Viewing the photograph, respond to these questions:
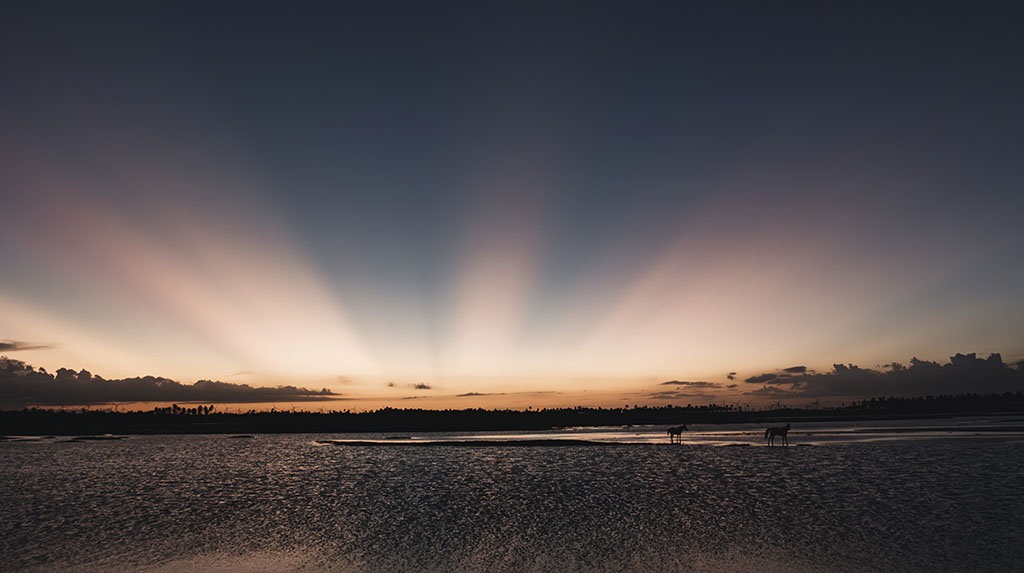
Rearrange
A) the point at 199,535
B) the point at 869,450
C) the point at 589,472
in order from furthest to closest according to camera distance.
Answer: the point at 869,450, the point at 589,472, the point at 199,535

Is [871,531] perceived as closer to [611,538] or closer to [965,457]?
[611,538]

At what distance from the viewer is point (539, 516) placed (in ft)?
67.6

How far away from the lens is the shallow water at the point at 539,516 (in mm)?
15078

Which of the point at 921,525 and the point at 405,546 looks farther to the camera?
the point at 921,525

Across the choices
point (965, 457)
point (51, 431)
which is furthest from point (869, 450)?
point (51, 431)

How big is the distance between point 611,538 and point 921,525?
10109 mm

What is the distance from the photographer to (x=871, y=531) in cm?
1722

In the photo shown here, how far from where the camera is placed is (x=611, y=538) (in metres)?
17.0

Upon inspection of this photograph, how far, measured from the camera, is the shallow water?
15078mm

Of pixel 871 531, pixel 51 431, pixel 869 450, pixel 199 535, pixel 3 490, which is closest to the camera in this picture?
pixel 871 531

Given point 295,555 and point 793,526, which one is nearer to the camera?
point 295,555

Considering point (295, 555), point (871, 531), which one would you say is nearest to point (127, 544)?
point (295, 555)

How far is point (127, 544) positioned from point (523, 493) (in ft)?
50.5

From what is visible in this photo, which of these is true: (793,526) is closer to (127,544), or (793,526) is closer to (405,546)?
(405,546)
